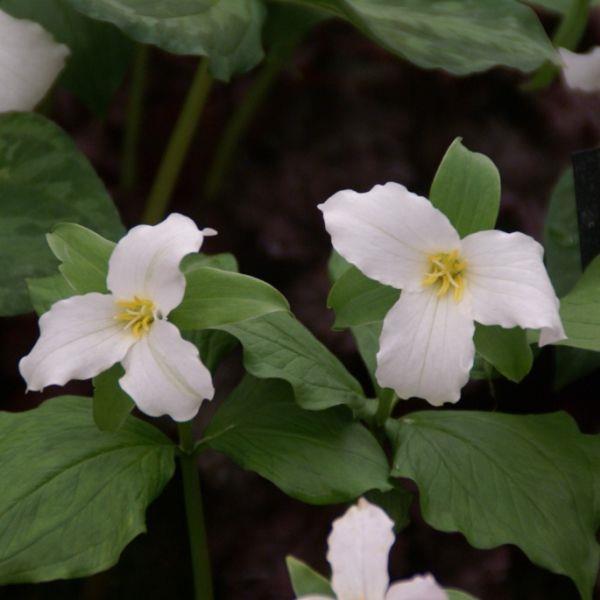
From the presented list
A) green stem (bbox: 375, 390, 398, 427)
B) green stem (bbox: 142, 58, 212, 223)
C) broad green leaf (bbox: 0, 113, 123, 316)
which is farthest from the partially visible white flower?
green stem (bbox: 375, 390, 398, 427)

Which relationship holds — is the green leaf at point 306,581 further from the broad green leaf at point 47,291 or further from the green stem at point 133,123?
the green stem at point 133,123

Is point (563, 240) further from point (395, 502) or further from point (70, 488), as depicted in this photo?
point (70, 488)

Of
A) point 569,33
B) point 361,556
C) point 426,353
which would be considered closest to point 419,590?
point 361,556

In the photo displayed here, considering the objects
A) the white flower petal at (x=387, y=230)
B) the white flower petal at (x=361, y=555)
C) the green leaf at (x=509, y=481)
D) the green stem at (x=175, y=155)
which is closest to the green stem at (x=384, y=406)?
the green leaf at (x=509, y=481)

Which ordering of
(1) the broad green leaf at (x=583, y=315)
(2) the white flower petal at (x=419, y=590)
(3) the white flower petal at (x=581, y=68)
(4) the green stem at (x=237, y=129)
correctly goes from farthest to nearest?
(4) the green stem at (x=237, y=129) → (3) the white flower petal at (x=581, y=68) → (1) the broad green leaf at (x=583, y=315) → (2) the white flower petal at (x=419, y=590)

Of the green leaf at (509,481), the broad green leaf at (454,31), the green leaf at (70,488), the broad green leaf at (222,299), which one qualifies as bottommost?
the green leaf at (70,488)

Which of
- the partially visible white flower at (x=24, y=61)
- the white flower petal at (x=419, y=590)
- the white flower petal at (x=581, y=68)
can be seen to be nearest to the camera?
the white flower petal at (x=419, y=590)

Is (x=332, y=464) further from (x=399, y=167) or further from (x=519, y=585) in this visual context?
(x=399, y=167)
